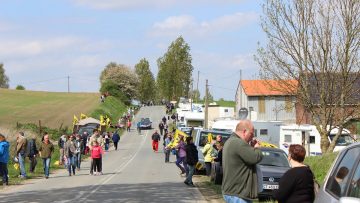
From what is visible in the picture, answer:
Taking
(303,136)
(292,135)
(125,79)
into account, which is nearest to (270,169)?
(303,136)

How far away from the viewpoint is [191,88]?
11306 cm

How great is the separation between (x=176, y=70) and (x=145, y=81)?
30657mm

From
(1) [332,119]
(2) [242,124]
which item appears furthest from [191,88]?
(2) [242,124]

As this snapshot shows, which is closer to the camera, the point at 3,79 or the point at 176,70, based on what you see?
the point at 176,70

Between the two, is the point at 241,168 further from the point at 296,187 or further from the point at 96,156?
the point at 96,156

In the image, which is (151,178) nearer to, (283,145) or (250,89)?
(283,145)

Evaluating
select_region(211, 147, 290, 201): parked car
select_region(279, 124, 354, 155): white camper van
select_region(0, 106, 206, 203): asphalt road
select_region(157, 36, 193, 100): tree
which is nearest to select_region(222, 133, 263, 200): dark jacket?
select_region(211, 147, 290, 201): parked car

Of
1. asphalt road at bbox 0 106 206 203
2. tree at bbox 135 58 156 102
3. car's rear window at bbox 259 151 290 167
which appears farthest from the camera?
tree at bbox 135 58 156 102

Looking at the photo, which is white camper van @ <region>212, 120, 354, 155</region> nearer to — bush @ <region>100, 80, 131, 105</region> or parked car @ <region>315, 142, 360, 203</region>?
parked car @ <region>315, 142, 360, 203</region>

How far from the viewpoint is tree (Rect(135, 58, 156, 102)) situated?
14102cm

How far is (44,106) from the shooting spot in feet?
316

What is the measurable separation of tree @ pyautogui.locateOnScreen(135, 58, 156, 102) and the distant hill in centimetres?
1805

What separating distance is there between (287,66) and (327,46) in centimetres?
198

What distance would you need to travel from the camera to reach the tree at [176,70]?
112 metres
